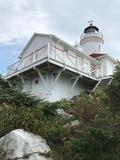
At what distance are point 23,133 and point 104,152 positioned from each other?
334 cm

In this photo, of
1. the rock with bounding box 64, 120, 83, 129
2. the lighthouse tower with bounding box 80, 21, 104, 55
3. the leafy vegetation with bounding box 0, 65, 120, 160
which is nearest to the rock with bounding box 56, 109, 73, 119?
the leafy vegetation with bounding box 0, 65, 120, 160

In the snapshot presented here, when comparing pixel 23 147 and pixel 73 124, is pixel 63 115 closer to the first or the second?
pixel 73 124

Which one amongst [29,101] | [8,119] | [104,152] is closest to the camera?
[104,152]

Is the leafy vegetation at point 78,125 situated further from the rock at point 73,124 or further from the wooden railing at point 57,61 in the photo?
the wooden railing at point 57,61

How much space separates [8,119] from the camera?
12.4 m

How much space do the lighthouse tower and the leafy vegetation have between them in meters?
14.7

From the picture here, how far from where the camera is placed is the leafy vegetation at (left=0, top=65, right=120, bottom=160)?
9281mm

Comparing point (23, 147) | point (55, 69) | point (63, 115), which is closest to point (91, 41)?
point (55, 69)

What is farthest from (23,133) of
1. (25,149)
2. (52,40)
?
(52,40)

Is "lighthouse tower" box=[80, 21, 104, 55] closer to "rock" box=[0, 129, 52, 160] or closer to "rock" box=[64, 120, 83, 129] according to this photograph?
"rock" box=[64, 120, 83, 129]

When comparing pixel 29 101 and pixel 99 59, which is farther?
pixel 99 59

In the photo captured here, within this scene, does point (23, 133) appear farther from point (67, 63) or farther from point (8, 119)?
point (67, 63)

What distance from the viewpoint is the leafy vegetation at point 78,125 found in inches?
365

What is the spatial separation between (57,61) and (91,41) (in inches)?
544
